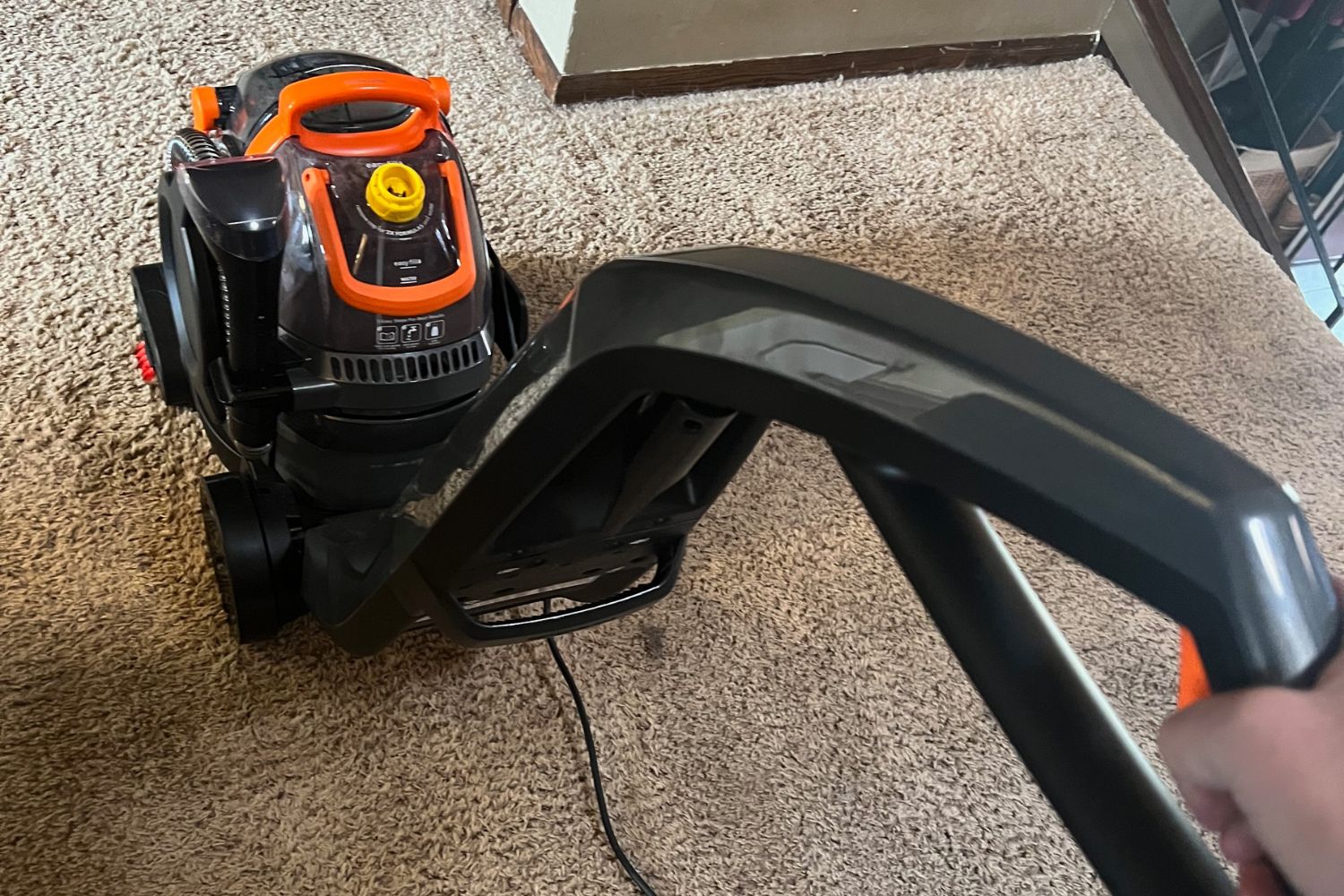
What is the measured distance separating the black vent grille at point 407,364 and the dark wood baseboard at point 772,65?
2.50 ft

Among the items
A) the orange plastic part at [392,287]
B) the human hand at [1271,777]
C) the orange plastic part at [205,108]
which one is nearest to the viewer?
the human hand at [1271,777]

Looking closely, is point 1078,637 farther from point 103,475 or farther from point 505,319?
point 103,475

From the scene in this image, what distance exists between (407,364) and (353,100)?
21 centimetres

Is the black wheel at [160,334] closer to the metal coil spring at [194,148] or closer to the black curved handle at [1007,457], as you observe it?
the metal coil spring at [194,148]

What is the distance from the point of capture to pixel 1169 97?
2002mm

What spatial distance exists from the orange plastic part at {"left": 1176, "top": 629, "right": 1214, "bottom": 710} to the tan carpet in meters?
0.64

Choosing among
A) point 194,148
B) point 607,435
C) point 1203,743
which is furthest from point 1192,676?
point 194,148

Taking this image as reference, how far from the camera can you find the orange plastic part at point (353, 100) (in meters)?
0.88

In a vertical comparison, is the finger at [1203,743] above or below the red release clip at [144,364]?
above

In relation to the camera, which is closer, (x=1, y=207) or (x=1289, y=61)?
(x=1, y=207)

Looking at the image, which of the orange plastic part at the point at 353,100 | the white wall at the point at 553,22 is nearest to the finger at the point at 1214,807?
the orange plastic part at the point at 353,100

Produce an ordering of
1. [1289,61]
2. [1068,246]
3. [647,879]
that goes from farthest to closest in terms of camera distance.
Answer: [1289,61] → [1068,246] → [647,879]

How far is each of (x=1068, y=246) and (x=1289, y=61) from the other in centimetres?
143

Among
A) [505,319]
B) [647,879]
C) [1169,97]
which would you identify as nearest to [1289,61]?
[1169,97]
